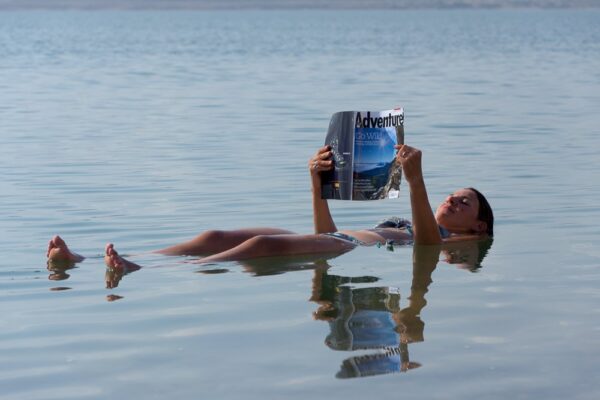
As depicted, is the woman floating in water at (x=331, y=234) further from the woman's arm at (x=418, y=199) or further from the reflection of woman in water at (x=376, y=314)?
the reflection of woman in water at (x=376, y=314)

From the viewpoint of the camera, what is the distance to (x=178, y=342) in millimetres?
6340

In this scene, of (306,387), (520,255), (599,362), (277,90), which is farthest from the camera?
(277,90)

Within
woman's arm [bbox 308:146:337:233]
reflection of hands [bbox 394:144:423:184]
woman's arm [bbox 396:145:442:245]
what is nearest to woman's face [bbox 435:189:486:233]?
woman's arm [bbox 396:145:442:245]

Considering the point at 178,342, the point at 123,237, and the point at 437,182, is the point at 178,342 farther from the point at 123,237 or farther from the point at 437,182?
the point at 437,182

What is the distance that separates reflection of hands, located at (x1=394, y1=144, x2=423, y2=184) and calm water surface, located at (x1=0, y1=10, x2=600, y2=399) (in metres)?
0.61

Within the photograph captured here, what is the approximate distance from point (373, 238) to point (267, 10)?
17597 cm

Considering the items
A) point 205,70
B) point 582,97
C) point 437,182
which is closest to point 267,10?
point 205,70

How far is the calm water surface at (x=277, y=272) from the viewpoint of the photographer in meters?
5.84

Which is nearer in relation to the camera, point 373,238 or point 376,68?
point 373,238

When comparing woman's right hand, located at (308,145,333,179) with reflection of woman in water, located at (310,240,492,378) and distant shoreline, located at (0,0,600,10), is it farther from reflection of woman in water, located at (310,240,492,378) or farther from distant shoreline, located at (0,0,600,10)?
distant shoreline, located at (0,0,600,10)

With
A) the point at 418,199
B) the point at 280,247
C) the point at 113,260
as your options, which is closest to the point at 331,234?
the point at 280,247

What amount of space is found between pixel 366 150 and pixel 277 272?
98cm

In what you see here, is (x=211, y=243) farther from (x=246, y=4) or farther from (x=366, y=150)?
(x=246, y=4)

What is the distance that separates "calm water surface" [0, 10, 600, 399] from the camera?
230 inches
